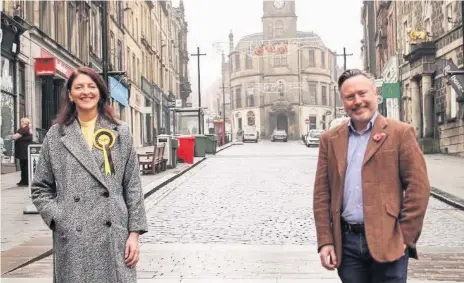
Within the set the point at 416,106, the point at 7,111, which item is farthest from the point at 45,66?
the point at 416,106

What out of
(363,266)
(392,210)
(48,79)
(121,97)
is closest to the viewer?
(392,210)

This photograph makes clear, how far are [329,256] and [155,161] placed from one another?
16520 millimetres

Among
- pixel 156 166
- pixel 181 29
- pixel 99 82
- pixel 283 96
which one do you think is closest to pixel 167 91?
pixel 181 29

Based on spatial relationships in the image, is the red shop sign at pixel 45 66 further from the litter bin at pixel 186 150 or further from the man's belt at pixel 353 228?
the man's belt at pixel 353 228

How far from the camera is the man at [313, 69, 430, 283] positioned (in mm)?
3205

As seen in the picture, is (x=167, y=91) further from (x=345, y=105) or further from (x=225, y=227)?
(x=345, y=105)

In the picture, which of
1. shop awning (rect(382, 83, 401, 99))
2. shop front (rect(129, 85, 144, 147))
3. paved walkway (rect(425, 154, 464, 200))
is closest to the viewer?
paved walkway (rect(425, 154, 464, 200))

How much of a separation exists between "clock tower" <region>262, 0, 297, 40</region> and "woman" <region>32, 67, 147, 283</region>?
90.6m

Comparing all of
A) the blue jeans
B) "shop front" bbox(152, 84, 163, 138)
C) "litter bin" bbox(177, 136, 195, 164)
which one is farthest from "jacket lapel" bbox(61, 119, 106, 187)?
"shop front" bbox(152, 84, 163, 138)

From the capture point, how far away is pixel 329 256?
335 centimetres

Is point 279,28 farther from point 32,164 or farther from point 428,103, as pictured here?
point 32,164

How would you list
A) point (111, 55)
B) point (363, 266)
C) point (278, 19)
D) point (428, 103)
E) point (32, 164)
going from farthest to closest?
point (278, 19) < point (111, 55) < point (428, 103) < point (32, 164) < point (363, 266)

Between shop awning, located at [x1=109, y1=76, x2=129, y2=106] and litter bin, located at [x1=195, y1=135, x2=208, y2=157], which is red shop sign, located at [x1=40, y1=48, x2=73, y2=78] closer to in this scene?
litter bin, located at [x1=195, y1=135, x2=208, y2=157]

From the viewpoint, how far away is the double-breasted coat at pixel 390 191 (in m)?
3.19
